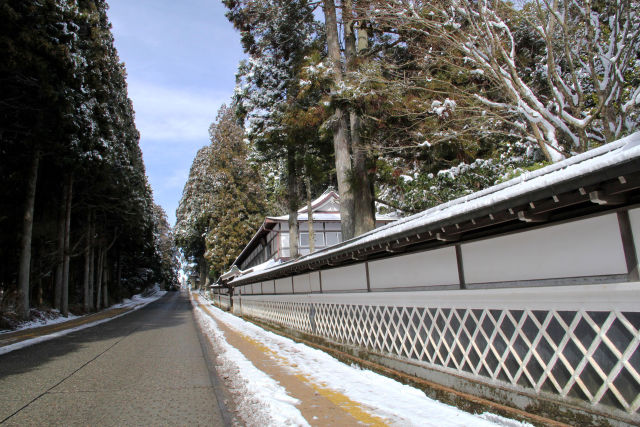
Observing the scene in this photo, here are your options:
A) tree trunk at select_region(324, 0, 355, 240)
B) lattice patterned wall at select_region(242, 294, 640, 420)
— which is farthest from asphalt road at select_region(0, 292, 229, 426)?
tree trunk at select_region(324, 0, 355, 240)

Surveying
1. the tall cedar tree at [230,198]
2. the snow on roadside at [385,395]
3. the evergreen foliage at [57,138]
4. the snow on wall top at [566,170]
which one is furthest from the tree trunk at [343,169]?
the tall cedar tree at [230,198]

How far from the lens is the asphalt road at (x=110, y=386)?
4.31 m

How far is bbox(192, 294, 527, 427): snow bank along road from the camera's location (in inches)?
151

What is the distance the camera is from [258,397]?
Answer: 186 inches

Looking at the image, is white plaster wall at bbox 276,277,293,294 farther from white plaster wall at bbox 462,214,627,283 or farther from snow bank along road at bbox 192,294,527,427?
white plaster wall at bbox 462,214,627,283

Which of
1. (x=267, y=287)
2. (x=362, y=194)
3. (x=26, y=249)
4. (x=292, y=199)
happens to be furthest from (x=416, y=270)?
(x=26, y=249)

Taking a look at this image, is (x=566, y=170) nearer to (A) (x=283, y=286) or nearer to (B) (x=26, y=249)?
(A) (x=283, y=286)

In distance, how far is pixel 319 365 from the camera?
6.67 m

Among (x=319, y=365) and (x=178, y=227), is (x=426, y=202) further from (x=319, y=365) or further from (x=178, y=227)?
(x=178, y=227)

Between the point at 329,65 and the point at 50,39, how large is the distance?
31.0 ft

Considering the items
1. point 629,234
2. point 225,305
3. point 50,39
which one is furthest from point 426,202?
point 225,305

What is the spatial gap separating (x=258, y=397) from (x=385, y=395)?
162 cm

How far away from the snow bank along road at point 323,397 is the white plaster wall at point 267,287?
911cm

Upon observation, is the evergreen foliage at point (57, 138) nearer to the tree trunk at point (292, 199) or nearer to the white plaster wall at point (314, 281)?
the tree trunk at point (292, 199)
